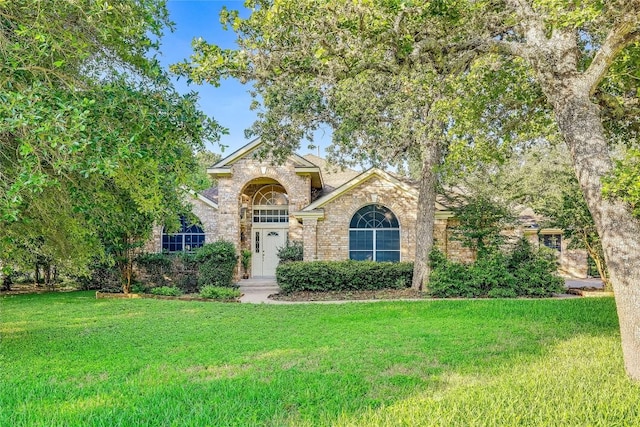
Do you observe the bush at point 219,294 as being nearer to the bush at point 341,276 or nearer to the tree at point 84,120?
the bush at point 341,276

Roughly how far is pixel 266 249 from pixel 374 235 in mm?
5687

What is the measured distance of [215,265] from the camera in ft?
50.8

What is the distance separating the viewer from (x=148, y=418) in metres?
3.61

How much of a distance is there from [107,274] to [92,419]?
13603 mm

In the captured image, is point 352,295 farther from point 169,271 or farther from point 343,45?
point 343,45

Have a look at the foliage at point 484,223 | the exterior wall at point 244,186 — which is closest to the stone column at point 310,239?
the exterior wall at point 244,186

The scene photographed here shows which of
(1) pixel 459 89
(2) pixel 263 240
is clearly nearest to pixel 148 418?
(1) pixel 459 89

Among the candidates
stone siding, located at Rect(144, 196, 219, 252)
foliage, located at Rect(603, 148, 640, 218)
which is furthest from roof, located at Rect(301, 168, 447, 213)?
foliage, located at Rect(603, 148, 640, 218)

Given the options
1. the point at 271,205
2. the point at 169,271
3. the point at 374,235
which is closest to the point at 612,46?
the point at 374,235

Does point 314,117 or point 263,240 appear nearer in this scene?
Result: point 314,117

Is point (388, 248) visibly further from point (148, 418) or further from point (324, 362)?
point (148, 418)

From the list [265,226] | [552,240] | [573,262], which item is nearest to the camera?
[265,226]

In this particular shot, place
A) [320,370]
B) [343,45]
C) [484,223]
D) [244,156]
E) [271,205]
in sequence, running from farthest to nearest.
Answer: [271,205]
[244,156]
[484,223]
[343,45]
[320,370]

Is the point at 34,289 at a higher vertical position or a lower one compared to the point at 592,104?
lower
